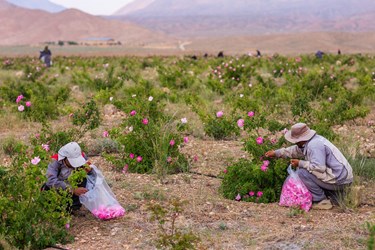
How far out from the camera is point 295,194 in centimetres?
622

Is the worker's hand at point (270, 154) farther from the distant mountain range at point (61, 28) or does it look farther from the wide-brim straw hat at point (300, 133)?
the distant mountain range at point (61, 28)

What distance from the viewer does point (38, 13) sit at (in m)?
129

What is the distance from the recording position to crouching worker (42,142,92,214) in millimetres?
5699

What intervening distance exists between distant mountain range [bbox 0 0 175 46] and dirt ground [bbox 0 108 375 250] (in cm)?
10019

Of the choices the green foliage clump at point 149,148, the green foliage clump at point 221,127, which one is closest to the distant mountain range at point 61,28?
the green foliage clump at point 221,127

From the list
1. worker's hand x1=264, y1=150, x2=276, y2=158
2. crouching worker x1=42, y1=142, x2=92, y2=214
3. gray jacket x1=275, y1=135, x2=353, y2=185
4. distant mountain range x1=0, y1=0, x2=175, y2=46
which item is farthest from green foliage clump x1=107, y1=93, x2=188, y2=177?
distant mountain range x1=0, y1=0, x2=175, y2=46

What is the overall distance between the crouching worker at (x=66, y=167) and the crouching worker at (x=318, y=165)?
7.00 feet

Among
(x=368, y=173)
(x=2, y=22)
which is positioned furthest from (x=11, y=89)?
(x=2, y=22)

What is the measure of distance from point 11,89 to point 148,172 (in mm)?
7000

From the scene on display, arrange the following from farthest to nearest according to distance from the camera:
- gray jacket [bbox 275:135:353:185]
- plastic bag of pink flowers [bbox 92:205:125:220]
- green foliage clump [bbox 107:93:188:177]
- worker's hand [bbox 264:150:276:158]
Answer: green foliage clump [bbox 107:93:188:177] → worker's hand [bbox 264:150:276:158] → gray jacket [bbox 275:135:353:185] → plastic bag of pink flowers [bbox 92:205:125:220]

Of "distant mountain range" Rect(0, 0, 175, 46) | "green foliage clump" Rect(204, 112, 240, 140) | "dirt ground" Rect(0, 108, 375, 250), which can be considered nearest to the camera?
"dirt ground" Rect(0, 108, 375, 250)

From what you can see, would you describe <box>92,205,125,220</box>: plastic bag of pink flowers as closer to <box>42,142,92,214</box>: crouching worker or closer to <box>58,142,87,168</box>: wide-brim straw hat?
<box>42,142,92,214</box>: crouching worker

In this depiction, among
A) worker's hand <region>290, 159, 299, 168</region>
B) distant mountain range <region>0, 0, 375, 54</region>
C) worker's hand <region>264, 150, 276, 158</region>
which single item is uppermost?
worker's hand <region>264, 150, 276, 158</region>

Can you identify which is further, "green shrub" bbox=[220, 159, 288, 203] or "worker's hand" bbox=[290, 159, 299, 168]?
"green shrub" bbox=[220, 159, 288, 203]
